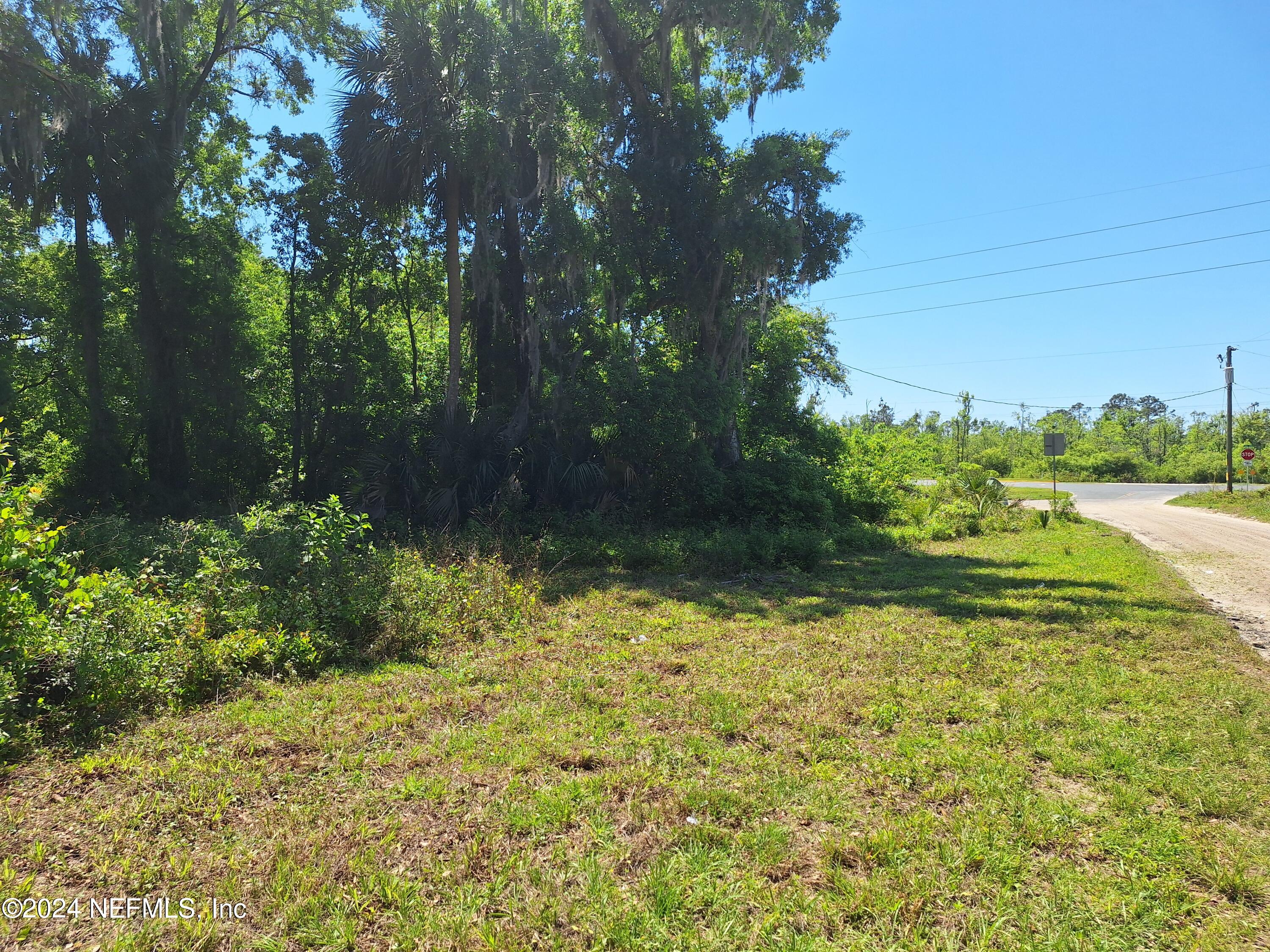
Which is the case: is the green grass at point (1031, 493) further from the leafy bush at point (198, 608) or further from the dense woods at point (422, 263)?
the leafy bush at point (198, 608)

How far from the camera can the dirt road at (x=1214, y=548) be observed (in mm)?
8547

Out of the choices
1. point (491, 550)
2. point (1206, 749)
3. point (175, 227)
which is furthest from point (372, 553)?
point (175, 227)

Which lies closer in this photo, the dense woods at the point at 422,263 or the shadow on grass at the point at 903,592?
the shadow on grass at the point at 903,592

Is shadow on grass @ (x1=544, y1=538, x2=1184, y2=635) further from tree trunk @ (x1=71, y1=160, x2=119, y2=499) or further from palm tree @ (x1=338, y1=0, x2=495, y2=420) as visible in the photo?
tree trunk @ (x1=71, y1=160, x2=119, y2=499)

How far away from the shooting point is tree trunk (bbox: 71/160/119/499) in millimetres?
16766

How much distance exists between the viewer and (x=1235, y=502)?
26406 mm

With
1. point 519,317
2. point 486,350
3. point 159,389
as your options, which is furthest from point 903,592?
point 159,389

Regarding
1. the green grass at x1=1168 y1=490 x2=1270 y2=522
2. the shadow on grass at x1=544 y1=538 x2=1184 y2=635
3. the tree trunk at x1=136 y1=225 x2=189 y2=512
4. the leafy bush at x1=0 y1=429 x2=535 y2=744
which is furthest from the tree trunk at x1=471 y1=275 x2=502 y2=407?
the green grass at x1=1168 y1=490 x2=1270 y2=522

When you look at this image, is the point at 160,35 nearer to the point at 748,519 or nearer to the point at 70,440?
the point at 70,440

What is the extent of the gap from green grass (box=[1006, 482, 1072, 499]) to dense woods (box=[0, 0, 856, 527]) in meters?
14.8

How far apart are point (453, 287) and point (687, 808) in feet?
44.3

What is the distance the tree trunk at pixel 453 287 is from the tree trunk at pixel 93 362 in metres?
9.52

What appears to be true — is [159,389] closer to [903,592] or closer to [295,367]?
[295,367]

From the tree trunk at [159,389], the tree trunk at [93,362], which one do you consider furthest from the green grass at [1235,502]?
the tree trunk at [93,362]
